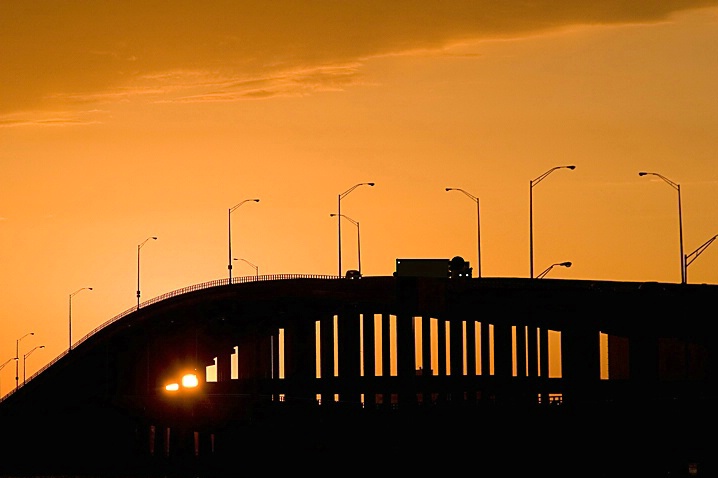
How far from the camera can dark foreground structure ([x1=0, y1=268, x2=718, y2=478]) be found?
124 m

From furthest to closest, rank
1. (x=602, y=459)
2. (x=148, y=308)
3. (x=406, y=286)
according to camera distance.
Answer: (x=148, y=308) → (x=406, y=286) → (x=602, y=459)

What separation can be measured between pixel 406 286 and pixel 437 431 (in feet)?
121

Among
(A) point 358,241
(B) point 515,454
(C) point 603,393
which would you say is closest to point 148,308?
(A) point 358,241

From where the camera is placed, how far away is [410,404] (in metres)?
141

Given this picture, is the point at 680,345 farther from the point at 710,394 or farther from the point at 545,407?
the point at 545,407

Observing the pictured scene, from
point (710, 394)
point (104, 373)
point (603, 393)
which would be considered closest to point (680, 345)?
point (603, 393)

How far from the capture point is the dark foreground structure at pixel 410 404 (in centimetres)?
12388

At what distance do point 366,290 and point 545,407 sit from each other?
49.2m

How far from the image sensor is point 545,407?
126 m

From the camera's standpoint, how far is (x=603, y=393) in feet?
520

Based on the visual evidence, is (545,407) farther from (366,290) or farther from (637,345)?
(366,290)

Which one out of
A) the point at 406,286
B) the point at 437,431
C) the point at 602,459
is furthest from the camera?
the point at 406,286

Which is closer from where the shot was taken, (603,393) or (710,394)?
(710,394)

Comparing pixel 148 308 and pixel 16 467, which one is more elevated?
pixel 148 308
